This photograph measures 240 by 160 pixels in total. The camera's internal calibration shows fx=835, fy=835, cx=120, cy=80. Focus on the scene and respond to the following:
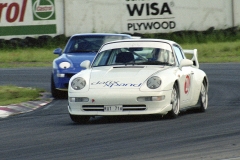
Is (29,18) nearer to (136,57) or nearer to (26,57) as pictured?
(26,57)

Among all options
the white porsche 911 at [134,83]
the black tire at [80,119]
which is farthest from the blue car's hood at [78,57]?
the black tire at [80,119]

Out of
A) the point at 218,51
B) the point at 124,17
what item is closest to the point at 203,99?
the point at 218,51

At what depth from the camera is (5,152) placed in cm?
889

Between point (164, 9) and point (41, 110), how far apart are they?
2123 centimetres

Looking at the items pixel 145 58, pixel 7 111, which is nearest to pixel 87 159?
pixel 145 58

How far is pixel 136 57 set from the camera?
41.3ft

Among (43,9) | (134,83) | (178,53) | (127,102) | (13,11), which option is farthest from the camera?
(13,11)

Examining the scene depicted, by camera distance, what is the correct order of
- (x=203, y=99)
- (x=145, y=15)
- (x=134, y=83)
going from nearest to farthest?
(x=134, y=83) < (x=203, y=99) < (x=145, y=15)

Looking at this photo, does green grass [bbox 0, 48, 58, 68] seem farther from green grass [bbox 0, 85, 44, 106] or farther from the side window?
the side window

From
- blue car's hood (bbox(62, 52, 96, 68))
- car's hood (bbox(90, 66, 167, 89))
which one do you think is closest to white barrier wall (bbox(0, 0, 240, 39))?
blue car's hood (bbox(62, 52, 96, 68))

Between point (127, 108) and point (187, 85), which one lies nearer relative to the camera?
point (127, 108)

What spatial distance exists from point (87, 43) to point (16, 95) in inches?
83.5

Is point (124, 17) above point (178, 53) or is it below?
below

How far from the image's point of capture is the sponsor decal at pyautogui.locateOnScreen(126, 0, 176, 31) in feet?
115
